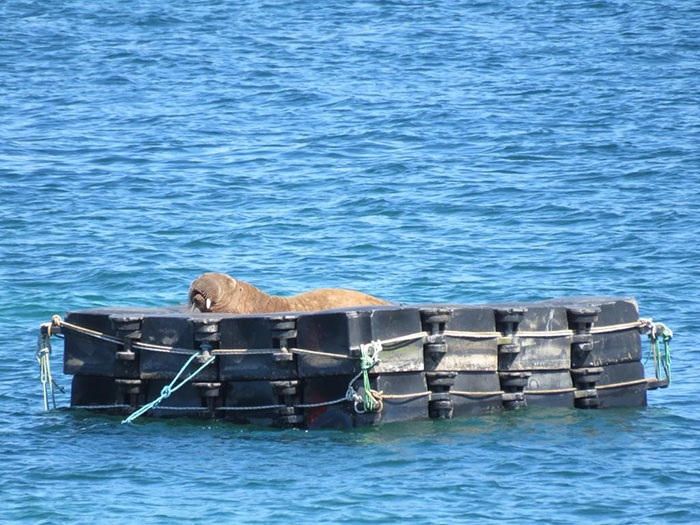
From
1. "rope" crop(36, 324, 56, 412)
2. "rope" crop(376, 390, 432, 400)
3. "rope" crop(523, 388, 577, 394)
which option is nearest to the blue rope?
"rope" crop(36, 324, 56, 412)

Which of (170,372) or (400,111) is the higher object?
(400,111)

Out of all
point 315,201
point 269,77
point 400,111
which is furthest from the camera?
point 269,77

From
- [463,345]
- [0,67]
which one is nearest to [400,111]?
[0,67]

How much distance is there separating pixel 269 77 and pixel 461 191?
39.9 feet

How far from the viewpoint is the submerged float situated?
37.1 feet

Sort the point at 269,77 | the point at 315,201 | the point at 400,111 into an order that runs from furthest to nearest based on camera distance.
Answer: the point at 269,77, the point at 400,111, the point at 315,201

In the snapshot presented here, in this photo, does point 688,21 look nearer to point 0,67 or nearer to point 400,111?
point 400,111

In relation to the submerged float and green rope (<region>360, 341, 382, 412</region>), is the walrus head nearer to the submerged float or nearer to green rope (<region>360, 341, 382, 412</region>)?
the submerged float

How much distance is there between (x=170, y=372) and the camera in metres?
11.9

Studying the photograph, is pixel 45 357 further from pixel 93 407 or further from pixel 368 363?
pixel 368 363

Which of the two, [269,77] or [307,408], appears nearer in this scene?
[307,408]

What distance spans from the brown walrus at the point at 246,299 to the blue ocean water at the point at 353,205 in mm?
1280

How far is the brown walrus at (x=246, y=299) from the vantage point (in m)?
12.4

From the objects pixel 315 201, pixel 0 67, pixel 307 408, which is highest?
pixel 0 67
